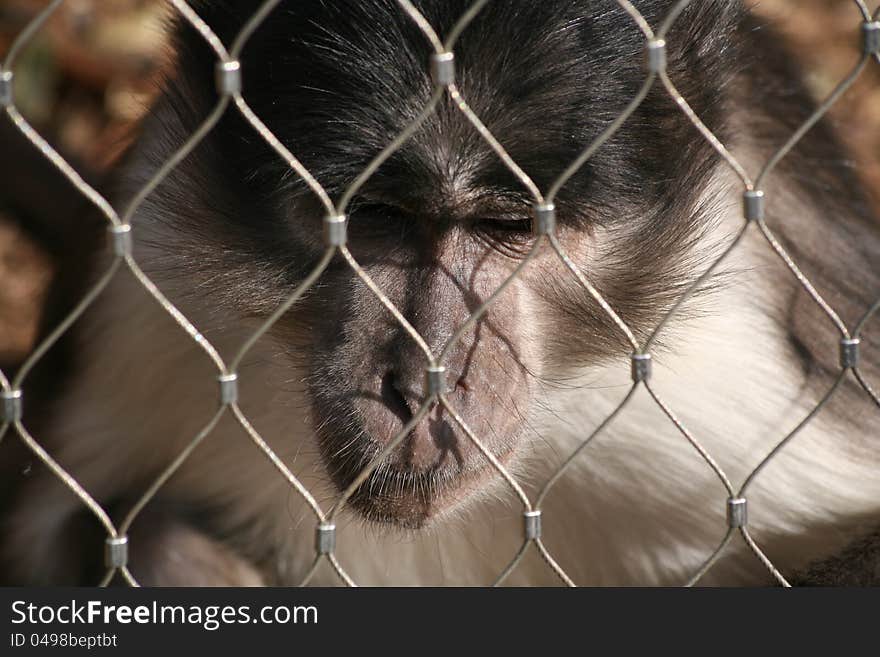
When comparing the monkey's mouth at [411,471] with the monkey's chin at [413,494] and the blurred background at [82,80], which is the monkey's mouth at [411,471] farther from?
the blurred background at [82,80]

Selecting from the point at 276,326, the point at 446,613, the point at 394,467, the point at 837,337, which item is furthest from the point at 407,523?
the point at 837,337

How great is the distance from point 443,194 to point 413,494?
58 centimetres

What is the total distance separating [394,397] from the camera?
2.33 meters

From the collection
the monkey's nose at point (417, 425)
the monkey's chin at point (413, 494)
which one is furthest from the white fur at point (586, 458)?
the monkey's nose at point (417, 425)

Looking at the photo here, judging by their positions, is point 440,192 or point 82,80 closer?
point 440,192

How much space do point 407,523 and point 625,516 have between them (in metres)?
0.84

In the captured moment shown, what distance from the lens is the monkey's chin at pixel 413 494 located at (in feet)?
7.80

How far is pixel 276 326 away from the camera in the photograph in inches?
111

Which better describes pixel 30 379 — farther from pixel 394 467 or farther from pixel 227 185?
pixel 394 467

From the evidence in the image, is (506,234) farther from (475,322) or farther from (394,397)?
(394,397)

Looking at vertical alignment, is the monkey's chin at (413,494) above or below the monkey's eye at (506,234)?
below

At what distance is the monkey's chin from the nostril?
0.35 ft

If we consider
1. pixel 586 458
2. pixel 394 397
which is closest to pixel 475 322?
pixel 394 397

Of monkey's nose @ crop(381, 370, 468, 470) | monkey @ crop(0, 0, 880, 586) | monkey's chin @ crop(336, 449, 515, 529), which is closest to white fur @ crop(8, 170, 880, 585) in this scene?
monkey @ crop(0, 0, 880, 586)
